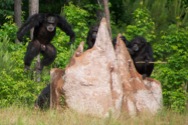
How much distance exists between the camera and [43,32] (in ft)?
56.9

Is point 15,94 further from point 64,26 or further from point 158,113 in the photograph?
point 158,113

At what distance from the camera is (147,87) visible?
52.5 ft

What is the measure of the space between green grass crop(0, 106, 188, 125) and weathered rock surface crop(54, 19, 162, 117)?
367mm

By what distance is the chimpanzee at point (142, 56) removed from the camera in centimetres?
1695

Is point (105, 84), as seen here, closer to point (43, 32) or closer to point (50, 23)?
point (50, 23)

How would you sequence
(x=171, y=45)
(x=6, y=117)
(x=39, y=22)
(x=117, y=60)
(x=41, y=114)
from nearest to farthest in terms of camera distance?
(x=6, y=117), (x=41, y=114), (x=117, y=60), (x=39, y=22), (x=171, y=45)

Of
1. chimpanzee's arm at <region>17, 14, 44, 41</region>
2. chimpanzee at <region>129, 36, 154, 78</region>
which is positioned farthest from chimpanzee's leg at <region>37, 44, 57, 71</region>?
chimpanzee at <region>129, 36, 154, 78</region>

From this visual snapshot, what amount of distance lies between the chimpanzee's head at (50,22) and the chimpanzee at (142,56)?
1.92 metres

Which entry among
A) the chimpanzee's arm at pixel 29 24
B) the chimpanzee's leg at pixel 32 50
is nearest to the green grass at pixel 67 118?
the chimpanzee's arm at pixel 29 24

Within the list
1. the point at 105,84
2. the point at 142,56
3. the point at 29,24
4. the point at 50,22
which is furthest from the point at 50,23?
the point at 105,84

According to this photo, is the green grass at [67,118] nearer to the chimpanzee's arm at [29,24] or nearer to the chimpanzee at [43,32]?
the chimpanzee's arm at [29,24]

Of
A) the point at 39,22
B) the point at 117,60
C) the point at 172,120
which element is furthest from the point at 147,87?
the point at 39,22

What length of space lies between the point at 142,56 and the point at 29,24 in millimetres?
2744

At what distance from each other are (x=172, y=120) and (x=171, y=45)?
6078mm
